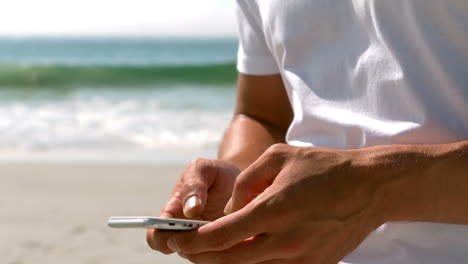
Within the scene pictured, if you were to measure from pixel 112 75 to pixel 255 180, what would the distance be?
49.2ft

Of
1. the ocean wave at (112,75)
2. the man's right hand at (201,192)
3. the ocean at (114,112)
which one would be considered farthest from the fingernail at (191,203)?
the ocean wave at (112,75)

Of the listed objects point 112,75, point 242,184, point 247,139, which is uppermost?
point 242,184

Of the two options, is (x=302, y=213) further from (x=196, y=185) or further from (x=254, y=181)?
(x=196, y=185)

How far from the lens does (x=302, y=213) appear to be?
872 mm

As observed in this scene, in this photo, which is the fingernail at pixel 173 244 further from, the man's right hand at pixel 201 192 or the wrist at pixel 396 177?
the wrist at pixel 396 177

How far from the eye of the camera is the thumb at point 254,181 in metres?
0.95

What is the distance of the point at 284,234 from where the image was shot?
34.7 inches

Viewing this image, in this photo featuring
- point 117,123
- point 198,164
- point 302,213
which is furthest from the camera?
point 117,123

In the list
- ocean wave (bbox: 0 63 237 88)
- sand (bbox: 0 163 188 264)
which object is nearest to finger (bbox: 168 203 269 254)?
sand (bbox: 0 163 188 264)

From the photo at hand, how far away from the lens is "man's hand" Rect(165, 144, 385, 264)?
2.88 ft

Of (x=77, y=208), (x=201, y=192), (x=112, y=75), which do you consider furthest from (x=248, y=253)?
(x=112, y=75)

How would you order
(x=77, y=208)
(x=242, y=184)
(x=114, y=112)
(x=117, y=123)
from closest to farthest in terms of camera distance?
(x=242, y=184) → (x=77, y=208) → (x=117, y=123) → (x=114, y=112)

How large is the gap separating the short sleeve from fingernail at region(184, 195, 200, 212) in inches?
15.1

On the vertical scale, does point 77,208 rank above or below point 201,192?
below
